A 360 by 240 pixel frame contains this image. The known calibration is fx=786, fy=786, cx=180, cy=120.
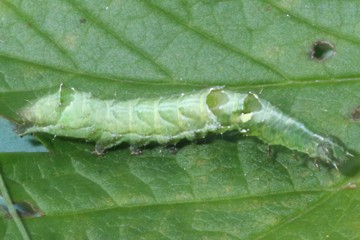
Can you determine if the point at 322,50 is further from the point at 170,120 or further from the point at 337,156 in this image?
the point at 170,120

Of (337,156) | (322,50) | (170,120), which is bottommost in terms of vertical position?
(337,156)

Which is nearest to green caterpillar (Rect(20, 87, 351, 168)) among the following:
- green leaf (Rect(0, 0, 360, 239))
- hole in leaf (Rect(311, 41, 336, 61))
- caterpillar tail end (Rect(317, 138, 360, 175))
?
caterpillar tail end (Rect(317, 138, 360, 175))

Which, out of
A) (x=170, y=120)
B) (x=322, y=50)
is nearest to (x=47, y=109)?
(x=170, y=120)

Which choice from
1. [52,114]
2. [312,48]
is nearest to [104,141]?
[52,114]

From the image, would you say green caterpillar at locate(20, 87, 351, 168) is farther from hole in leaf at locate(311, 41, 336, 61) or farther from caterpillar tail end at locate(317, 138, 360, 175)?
hole in leaf at locate(311, 41, 336, 61)

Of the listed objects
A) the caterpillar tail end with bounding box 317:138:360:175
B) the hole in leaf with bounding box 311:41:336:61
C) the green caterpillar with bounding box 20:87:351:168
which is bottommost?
the caterpillar tail end with bounding box 317:138:360:175

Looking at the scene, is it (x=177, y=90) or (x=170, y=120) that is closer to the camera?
(x=170, y=120)

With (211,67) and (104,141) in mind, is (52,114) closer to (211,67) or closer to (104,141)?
(104,141)
